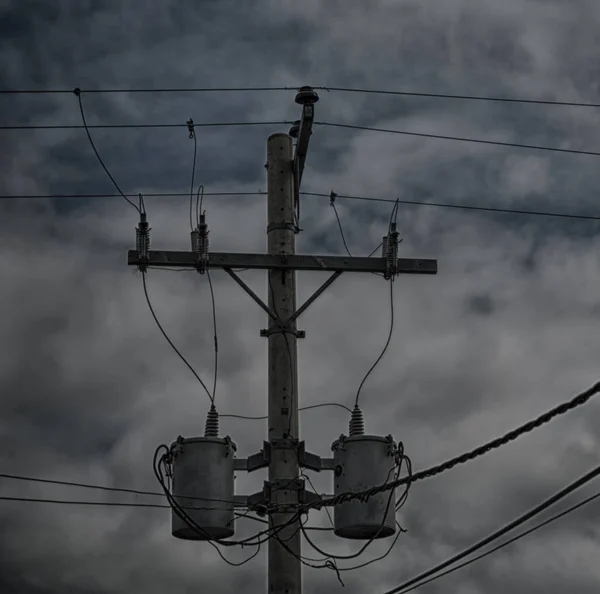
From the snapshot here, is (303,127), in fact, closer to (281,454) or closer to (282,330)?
(282,330)

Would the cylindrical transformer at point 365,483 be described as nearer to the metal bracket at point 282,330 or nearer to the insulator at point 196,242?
the metal bracket at point 282,330

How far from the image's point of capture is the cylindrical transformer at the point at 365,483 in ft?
38.6

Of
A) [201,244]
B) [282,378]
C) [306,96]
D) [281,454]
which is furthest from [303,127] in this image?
[281,454]

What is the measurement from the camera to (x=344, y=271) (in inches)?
507

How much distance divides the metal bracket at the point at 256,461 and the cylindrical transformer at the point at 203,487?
0.41ft

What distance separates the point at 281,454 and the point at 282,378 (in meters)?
0.76

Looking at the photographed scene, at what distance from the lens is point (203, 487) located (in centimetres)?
1194

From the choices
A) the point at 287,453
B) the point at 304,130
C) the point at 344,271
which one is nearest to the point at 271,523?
the point at 287,453

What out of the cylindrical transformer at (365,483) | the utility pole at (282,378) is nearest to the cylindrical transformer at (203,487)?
the utility pole at (282,378)

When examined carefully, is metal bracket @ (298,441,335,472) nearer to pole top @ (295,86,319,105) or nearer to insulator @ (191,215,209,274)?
insulator @ (191,215,209,274)

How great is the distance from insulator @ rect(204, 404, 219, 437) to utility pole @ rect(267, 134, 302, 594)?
549 millimetres

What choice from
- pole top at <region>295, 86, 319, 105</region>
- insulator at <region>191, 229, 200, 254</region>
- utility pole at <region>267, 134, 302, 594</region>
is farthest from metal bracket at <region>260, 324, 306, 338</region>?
pole top at <region>295, 86, 319, 105</region>

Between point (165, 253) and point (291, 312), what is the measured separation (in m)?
1.40

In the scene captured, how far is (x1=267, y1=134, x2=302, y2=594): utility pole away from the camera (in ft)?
38.7
